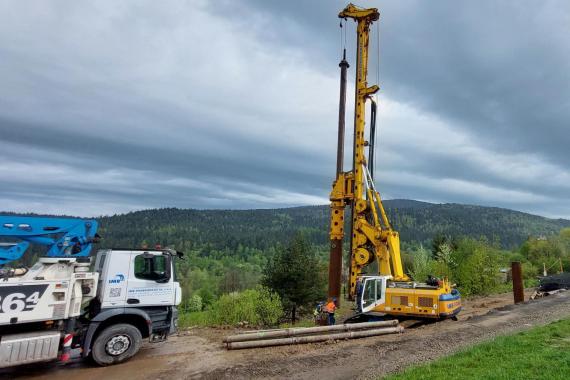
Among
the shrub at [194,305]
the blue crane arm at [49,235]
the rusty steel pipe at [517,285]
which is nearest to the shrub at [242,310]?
the blue crane arm at [49,235]

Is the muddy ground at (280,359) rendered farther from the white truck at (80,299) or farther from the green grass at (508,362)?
the green grass at (508,362)

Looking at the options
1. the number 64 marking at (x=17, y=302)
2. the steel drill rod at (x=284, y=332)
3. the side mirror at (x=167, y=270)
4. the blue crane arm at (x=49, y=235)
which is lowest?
the steel drill rod at (x=284, y=332)

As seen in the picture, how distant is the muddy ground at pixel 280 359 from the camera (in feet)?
31.8

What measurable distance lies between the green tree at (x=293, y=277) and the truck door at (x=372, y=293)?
19721 mm

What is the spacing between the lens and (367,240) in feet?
66.4

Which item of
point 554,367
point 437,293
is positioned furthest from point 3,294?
point 437,293

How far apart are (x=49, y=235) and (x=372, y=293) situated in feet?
45.1

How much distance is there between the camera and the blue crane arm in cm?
1016

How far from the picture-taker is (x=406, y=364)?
10008 millimetres

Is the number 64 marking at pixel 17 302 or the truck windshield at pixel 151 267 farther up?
the truck windshield at pixel 151 267

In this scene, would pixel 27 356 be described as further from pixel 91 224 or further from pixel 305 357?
pixel 305 357

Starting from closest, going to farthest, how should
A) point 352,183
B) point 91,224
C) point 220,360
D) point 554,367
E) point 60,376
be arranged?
point 554,367 < point 60,376 < point 220,360 < point 91,224 < point 352,183

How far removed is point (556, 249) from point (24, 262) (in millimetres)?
85459

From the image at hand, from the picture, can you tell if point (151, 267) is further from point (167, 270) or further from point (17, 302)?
point (17, 302)
